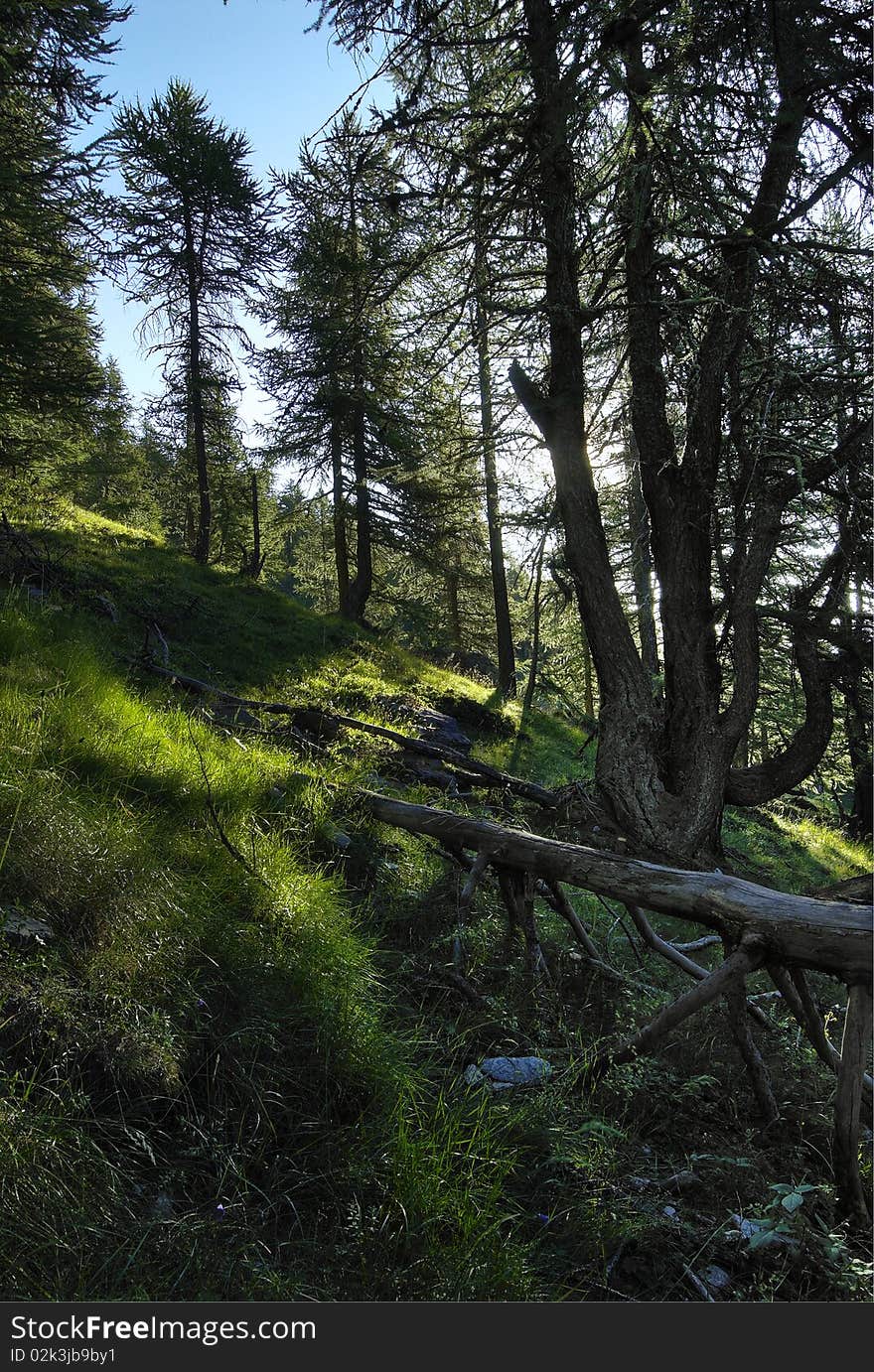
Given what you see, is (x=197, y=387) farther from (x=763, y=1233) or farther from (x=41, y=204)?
(x=763, y=1233)

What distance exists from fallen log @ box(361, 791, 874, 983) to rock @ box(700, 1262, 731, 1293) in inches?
40.0

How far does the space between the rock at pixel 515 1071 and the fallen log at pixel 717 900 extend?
817 millimetres

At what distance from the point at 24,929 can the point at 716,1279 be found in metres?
2.59

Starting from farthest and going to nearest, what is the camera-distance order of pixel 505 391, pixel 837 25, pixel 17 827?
pixel 505 391, pixel 837 25, pixel 17 827

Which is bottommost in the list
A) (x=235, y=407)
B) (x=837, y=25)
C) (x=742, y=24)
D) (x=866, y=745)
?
(x=866, y=745)

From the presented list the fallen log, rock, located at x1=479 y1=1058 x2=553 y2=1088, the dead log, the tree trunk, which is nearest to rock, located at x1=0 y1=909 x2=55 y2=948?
rock, located at x1=479 y1=1058 x2=553 y2=1088

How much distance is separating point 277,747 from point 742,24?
607 cm

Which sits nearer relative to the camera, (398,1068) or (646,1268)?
(646,1268)

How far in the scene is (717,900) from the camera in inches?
106

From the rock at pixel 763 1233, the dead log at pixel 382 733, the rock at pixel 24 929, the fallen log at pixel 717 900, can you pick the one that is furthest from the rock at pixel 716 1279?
Result: the dead log at pixel 382 733

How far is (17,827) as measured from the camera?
8.73ft

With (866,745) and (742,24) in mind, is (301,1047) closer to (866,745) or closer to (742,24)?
(866,745)

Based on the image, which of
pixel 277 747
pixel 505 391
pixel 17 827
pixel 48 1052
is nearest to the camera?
pixel 48 1052

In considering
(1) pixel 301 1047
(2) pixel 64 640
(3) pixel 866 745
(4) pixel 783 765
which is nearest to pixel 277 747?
(2) pixel 64 640
